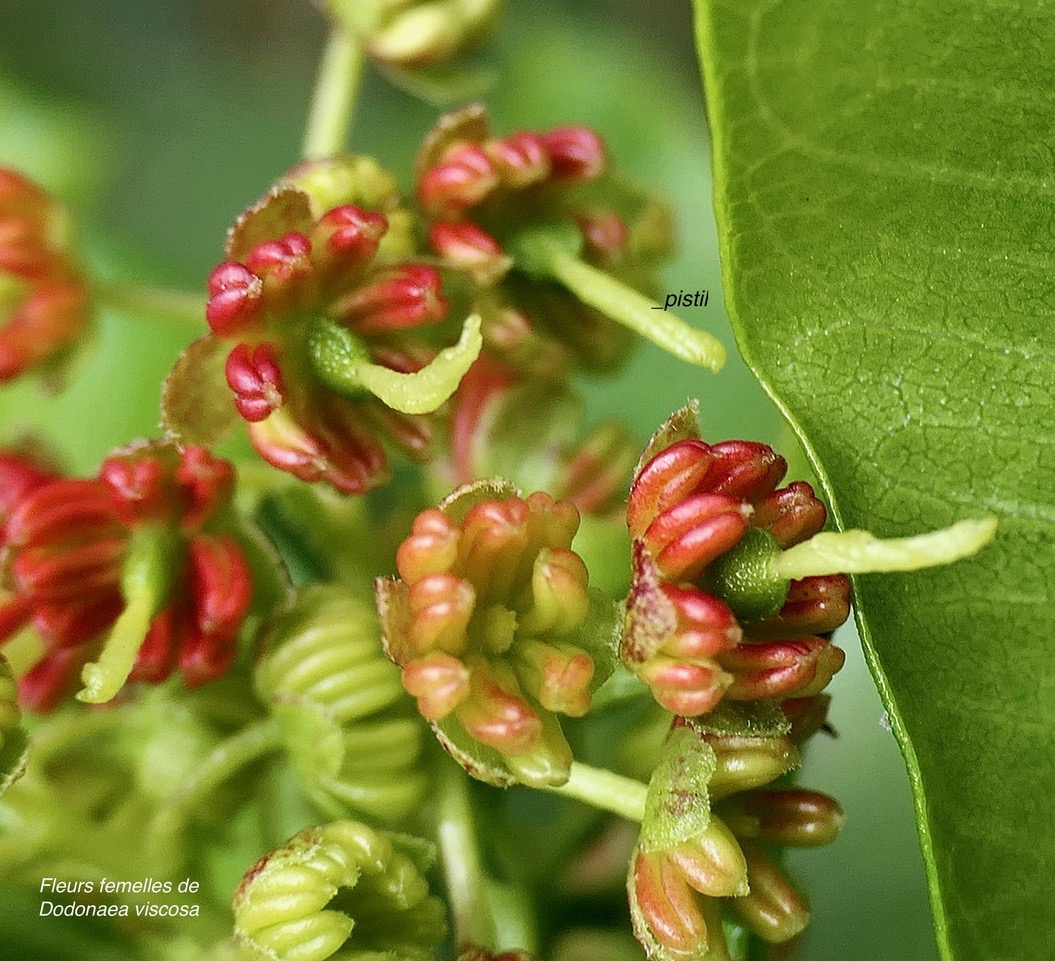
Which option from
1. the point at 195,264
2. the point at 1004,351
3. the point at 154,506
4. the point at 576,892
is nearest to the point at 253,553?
the point at 154,506

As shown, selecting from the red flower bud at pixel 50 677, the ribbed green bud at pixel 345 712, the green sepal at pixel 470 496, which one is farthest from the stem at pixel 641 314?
the red flower bud at pixel 50 677

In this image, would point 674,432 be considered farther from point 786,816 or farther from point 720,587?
point 786,816

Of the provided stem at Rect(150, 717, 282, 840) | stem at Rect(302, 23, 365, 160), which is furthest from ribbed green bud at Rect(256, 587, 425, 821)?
stem at Rect(302, 23, 365, 160)

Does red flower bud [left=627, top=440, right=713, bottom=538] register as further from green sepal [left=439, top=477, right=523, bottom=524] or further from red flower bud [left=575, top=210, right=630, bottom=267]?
red flower bud [left=575, top=210, right=630, bottom=267]

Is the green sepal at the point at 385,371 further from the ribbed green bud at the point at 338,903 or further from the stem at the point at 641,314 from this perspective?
the ribbed green bud at the point at 338,903

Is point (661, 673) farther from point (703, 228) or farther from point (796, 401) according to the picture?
point (703, 228)

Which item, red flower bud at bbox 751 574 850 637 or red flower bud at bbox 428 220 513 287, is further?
red flower bud at bbox 428 220 513 287
